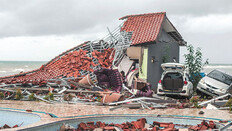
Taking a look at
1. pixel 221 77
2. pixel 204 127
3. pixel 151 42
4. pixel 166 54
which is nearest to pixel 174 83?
pixel 221 77

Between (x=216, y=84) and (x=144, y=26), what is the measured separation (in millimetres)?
7212

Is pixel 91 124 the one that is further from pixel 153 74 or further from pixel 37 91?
pixel 153 74

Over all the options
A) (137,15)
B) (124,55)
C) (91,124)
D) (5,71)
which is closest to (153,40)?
(124,55)

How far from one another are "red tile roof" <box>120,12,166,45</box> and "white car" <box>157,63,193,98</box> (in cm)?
359

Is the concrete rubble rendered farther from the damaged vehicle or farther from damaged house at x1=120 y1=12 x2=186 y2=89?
the damaged vehicle

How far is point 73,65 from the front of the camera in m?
18.3

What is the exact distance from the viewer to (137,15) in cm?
2155

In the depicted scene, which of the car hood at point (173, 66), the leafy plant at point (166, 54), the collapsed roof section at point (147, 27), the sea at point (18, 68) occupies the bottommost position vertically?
the sea at point (18, 68)

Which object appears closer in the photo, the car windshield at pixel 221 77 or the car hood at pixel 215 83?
the car hood at pixel 215 83

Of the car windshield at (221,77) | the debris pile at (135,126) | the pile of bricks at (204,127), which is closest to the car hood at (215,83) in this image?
the car windshield at (221,77)

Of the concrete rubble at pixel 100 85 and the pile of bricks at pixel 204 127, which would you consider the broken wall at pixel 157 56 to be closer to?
the concrete rubble at pixel 100 85

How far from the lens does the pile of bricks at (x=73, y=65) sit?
695 inches

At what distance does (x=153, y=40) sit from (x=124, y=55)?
2.44 meters

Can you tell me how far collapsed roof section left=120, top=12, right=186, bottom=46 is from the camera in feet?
59.9
